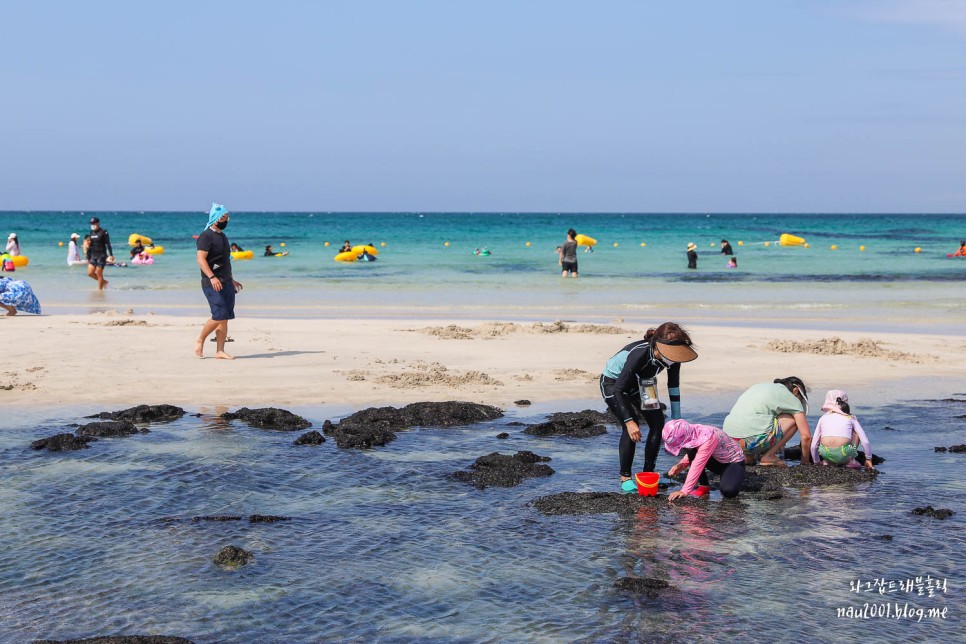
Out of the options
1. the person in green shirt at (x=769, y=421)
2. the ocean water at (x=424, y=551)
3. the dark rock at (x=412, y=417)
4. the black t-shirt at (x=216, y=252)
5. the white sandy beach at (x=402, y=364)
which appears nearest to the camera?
the ocean water at (x=424, y=551)

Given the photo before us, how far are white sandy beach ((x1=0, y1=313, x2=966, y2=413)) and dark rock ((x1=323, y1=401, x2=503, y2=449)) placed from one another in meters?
0.79

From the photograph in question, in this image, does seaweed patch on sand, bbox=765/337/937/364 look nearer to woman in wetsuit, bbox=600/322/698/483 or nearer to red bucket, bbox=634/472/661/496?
woman in wetsuit, bbox=600/322/698/483

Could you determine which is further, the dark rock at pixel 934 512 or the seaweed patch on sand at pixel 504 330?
the seaweed patch on sand at pixel 504 330

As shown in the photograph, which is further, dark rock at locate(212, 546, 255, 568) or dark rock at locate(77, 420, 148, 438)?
dark rock at locate(77, 420, 148, 438)

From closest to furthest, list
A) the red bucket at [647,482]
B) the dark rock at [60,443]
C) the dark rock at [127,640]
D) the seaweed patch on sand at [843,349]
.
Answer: the dark rock at [127,640] → the red bucket at [647,482] → the dark rock at [60,443] → the seaweed patch on sand at [843,349]

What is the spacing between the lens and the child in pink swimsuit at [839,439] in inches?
319

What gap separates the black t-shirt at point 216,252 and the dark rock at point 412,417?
353cm

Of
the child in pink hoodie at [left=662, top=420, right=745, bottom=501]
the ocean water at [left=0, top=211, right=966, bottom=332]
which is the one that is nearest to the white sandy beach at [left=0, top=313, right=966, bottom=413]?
the child in pink hoodie at [left=662, top=420, right=745, bottom=501]

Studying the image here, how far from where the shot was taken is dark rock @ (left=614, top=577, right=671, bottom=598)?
5.47 meters

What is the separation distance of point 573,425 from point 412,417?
1597 millimetres

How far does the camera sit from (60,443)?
852cm

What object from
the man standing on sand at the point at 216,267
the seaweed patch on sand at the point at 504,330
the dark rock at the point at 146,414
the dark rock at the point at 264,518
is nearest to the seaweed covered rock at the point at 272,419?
the dark rock at the point at 146,414

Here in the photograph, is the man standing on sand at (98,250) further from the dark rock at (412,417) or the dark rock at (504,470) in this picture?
the dark rock at (504,470)

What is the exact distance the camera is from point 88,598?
208 inches
